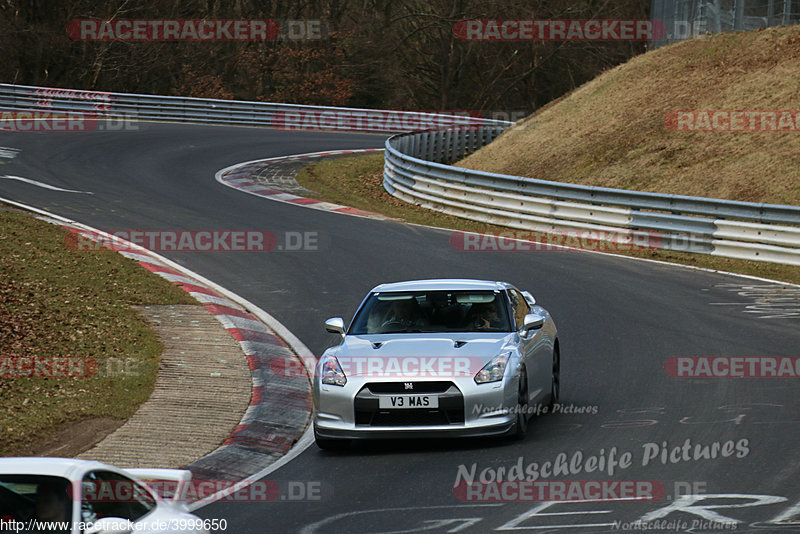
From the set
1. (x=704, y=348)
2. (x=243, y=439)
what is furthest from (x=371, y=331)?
(x=704, y=348)

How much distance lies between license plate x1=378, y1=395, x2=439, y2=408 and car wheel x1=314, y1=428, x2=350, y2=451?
66 cm

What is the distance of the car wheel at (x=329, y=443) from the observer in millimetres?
9805

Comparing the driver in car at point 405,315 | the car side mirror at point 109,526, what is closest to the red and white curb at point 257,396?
the driver in car at point 405,315

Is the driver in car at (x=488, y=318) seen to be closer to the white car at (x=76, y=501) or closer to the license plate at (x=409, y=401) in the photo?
the license plate at (x=409, y=401)

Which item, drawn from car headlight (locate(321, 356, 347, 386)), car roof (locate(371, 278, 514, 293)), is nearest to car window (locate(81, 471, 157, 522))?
car headlight (locate(321, 356, 347, 386))

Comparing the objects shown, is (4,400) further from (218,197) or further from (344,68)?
(344,68)

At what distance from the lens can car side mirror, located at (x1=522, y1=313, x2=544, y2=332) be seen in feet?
33.7

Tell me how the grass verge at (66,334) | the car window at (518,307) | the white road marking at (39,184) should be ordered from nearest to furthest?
the grass verge at (66,334) → the car window at (518,307) → the white road marking at (39,184)

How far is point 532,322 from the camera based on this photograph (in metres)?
10.3

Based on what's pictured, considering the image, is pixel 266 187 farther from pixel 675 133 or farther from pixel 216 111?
pixel 216 111

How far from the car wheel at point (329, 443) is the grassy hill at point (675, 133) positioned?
15.8 m

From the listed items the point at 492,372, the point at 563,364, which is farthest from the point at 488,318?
the point at 563,364

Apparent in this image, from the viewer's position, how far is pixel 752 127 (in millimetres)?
26969

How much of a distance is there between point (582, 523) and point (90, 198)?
785 inches
